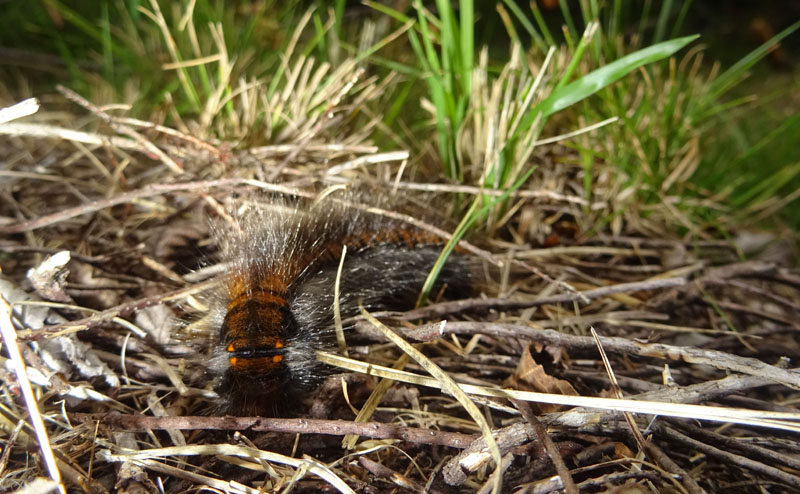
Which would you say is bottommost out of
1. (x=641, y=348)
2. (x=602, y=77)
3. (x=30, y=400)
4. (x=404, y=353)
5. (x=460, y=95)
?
(x=404, y=353)

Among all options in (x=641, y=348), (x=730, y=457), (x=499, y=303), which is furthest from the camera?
(x=499, y=303)

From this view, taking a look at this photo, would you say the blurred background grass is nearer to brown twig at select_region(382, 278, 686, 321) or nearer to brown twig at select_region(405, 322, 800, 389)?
brown twig at select_region(382, 278, 686, 321)

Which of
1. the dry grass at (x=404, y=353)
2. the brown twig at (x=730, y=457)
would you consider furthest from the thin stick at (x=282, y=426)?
the brown twig at (x=730, y=457)

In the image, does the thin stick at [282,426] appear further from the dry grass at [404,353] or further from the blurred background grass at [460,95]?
the blurred background grass at [460,95]

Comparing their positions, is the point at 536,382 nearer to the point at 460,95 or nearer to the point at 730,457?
the point at 730,457

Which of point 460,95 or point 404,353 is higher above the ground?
point 460,95

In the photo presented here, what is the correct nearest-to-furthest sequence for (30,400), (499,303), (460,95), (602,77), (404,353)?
(30,400)
(404,353)
(499,303)
(602,77)
(460,95)

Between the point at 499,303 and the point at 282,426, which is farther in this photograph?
the point at 499,303

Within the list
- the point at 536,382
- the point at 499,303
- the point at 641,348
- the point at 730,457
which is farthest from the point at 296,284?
the point at 730,457
